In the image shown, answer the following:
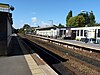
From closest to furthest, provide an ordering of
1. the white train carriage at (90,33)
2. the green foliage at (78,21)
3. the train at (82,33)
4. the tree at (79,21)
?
the train at (82,33) → the white train carriage at (90,33) → the tree at (79,21) → the green foliage at (78,21)

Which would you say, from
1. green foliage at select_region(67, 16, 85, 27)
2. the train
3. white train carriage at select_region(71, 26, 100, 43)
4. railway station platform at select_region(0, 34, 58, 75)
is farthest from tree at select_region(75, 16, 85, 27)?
railway station platform at select_region(0, 34, 58, 75)

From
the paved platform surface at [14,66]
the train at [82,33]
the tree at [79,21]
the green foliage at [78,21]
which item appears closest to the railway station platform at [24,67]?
the paved platform surface at [14,66]

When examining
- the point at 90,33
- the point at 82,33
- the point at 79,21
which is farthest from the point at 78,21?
the point at 90,33

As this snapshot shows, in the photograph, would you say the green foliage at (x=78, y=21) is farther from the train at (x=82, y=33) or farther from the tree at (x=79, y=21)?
the train at (x=82, y=33)

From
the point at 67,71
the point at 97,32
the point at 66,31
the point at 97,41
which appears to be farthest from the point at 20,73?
the point at 66,31

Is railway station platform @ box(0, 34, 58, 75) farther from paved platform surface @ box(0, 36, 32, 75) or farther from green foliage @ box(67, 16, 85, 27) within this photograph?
green foliage @ box(67, 16, 85, 27)

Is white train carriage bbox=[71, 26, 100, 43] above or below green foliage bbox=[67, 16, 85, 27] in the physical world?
below

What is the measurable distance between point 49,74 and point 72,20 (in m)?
112

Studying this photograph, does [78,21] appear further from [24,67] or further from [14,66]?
[24,67]

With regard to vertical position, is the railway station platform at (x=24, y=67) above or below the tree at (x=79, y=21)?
below

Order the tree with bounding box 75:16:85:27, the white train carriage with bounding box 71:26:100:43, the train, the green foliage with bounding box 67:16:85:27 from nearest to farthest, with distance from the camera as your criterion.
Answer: the train, the white train carriage with bounding box 71:26:100:43, the tree with bounding box 75:16:85:27, the green foliage with bounding box 67:16:85:27

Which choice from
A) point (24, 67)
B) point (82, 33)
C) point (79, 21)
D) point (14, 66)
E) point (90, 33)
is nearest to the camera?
point (24, 67)

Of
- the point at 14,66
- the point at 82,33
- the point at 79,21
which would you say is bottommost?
the point at 14,66

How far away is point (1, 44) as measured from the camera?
1902cm
